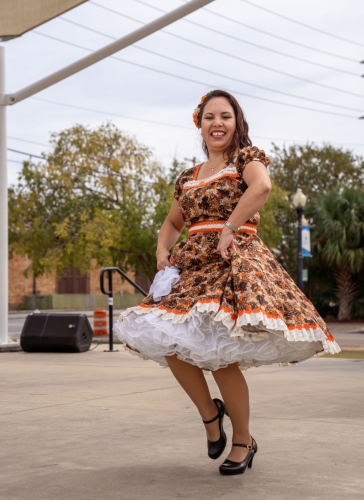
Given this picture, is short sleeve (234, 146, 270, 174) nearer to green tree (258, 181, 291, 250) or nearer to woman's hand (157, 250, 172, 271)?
woman's hand (157, 250, 172, 271)

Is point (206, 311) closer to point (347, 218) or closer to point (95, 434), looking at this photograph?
point (95, 434)

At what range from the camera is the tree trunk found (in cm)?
2672

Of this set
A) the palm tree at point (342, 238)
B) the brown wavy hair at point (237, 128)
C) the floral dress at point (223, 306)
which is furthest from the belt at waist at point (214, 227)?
the palm tree at point (342, 238)

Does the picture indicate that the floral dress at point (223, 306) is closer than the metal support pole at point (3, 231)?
Yes

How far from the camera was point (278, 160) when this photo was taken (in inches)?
1688

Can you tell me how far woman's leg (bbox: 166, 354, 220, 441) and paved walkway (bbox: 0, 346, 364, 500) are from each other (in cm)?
22

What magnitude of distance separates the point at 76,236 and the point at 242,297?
101 feet

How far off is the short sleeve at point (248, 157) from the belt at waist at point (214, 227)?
0.29 metres

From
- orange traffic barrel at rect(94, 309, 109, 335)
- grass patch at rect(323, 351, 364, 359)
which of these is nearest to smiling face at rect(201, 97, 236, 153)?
grass patch at rect(323, 351, 364, 359)

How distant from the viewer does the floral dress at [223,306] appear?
13.4ft

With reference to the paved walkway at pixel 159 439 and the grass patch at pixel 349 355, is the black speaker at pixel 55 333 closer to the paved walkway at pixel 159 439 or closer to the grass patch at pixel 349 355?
the paved walkway at pixel 159 439

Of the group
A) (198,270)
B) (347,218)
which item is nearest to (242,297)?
(198,270)

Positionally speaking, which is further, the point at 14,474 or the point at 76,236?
the point at 76,236

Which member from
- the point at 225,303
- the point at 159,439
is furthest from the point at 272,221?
the point at 225,303
